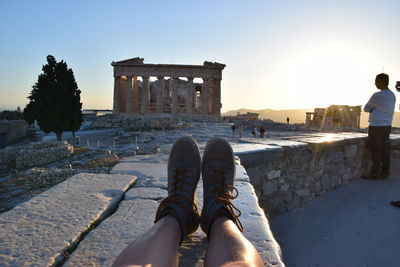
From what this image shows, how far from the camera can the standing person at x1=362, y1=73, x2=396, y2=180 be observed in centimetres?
479

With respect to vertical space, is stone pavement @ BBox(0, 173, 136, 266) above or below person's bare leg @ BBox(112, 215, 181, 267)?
below

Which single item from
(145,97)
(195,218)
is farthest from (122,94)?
(195,218)

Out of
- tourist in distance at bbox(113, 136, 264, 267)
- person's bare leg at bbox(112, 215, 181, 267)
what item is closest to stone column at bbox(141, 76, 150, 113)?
tourist in distance at bbox(113, 136, 264, 267)

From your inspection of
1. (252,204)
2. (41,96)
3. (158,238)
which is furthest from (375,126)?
(41,96)

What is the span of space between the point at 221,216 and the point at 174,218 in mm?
263

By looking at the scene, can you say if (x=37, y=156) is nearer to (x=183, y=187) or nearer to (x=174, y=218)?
(x=183, y=187)

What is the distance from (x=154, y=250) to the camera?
1.07m

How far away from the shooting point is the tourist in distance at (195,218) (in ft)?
3.39

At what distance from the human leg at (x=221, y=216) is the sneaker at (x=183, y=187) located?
0.07m

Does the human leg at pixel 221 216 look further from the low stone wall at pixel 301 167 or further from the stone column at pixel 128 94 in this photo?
the stone column at pixel 128 94

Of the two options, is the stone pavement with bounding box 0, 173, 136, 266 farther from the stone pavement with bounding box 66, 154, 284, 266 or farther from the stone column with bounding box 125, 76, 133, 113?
the stone column with bounding box 125, 76, 133, 113

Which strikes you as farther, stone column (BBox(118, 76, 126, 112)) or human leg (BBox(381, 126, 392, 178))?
stone column (BBox(118, 76, 126, 112))

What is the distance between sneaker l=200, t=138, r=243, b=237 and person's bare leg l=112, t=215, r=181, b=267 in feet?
0.86

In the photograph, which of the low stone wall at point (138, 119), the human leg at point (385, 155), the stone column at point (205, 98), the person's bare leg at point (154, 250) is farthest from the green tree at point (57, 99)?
the person's bare leg at point (154, 250)
